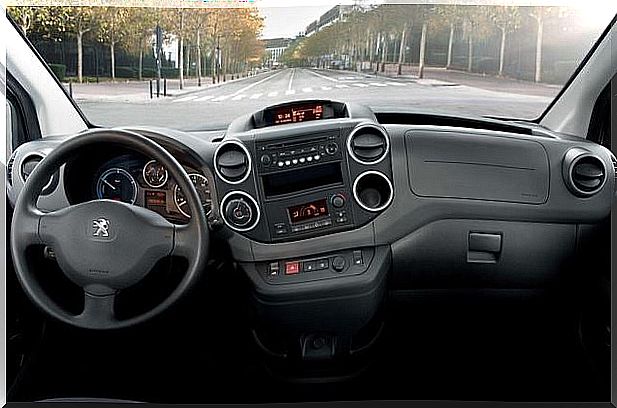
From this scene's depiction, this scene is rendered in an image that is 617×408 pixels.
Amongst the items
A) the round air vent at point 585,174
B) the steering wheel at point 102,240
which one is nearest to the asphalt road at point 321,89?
the round air vent at point 585,174

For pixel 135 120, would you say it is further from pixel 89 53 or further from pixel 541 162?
pixel 541 162

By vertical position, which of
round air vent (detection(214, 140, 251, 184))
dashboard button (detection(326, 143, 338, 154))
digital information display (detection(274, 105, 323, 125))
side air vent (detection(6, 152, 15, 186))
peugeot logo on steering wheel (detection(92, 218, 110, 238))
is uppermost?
digital information display (detection(274, 105, 323, 125))

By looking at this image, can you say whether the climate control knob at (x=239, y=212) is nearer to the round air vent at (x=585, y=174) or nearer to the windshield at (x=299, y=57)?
the windshield at (x=299, y=57)

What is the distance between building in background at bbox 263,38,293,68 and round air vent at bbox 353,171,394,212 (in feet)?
2.43

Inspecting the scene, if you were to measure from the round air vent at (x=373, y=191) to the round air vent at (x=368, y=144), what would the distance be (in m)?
0.04

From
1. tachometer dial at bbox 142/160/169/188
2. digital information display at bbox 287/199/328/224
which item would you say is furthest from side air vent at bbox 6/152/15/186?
digital information display at bbox 287/199/328/224

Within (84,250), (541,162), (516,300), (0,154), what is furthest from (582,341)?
(0,154)

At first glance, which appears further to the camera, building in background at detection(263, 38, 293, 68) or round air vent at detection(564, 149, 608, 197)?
building in background at detection(263, 38, 293, 68)

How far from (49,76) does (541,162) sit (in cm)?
146

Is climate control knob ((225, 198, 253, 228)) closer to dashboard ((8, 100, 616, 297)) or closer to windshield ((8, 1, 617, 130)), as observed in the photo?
dashboard ((8, 100, 616, 297))

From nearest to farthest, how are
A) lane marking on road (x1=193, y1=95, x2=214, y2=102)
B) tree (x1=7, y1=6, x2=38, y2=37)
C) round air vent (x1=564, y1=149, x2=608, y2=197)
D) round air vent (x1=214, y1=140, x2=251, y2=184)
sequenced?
1. round air vent (x1=214, y1=140, x2=251, y2=184)
2. round air vent (x1=564, y1=149, x2=608, y2=197)
3. tree (x1=7, y1=6, x2=38, y2=37)
4. lane marking on road (x1=193, y1=95, x2=214, y2=102)

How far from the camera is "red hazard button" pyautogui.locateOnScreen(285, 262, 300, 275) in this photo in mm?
2014

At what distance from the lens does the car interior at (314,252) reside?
1.72 metres

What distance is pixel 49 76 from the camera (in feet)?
7.77
